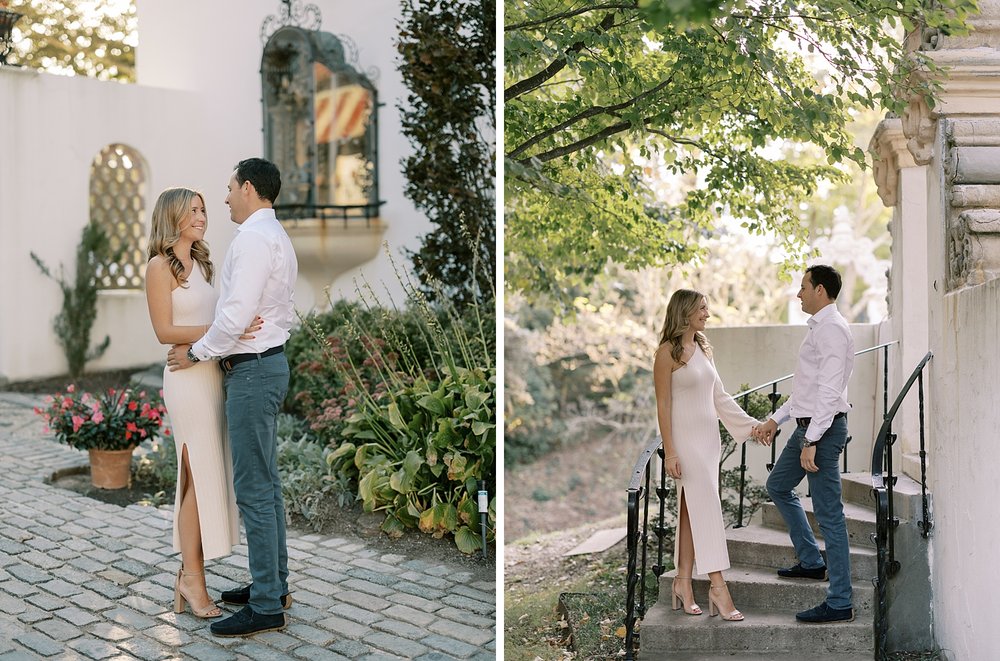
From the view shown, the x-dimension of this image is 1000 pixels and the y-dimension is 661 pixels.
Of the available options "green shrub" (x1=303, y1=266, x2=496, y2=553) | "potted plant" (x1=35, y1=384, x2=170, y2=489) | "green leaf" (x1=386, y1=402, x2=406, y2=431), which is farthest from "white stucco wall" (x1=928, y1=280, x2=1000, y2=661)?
"potted plant" (x1=35, y1=384, x2=170, y2=489)

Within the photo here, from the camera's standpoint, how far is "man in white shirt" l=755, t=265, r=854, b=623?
446cm

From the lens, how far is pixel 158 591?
14.0 ft

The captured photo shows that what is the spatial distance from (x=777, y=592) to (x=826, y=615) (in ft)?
1.15

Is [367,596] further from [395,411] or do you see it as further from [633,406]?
[633,406]

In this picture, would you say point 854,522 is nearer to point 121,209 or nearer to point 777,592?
point 777,592

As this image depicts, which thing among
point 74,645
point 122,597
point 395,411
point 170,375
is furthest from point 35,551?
point 395,411

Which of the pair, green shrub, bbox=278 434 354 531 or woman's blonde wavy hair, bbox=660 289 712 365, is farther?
green shrub, bbox=278 434 354 531

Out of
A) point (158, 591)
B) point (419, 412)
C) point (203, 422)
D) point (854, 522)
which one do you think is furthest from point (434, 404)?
point (854, 522)

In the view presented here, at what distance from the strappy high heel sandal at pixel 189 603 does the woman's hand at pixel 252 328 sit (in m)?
1.04

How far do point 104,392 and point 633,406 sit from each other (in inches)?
503

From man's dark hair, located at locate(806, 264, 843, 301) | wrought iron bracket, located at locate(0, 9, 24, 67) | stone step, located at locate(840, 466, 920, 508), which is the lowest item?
stone step, located at locate(840, 466, 920, 508)

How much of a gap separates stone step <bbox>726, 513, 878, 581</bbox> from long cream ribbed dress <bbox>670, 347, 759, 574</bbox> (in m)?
0.76

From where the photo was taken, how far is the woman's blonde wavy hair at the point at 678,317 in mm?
4516

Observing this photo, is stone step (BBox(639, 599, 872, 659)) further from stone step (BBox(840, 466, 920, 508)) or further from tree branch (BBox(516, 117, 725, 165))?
tree branch (BBox(516, 117, 725, 165))
